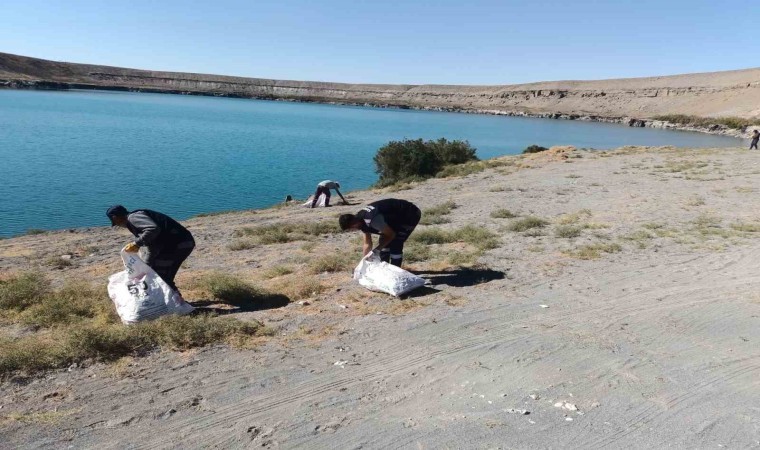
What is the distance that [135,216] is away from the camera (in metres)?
6.58

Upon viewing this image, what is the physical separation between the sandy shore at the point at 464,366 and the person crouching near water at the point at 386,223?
2.26 ft

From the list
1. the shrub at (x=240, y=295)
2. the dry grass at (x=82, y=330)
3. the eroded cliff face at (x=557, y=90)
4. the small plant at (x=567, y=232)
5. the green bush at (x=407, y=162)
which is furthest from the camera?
the eroded cliff face at (x=557, y=90)

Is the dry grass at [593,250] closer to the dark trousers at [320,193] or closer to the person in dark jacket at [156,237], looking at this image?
the person in dark jacket at [156,237]

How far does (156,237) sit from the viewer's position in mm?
6652

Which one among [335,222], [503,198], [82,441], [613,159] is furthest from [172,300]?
[613,159]

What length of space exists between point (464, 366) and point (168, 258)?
12.7 feet

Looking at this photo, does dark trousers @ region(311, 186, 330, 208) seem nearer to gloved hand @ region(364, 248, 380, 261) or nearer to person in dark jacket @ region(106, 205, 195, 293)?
gloved hand @ region(364, 248, 380, 261)

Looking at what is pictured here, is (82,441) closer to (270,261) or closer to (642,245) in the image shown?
(270,261)

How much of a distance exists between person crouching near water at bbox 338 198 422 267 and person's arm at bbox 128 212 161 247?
2.25 meters

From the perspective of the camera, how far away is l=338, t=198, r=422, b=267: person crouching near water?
24.1 ft

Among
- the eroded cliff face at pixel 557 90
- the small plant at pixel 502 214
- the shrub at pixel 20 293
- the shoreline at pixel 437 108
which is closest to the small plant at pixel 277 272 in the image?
the shrub at pixel 20 293

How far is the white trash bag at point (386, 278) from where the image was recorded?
7.45 meters

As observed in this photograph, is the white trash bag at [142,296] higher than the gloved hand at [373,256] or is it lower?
lower

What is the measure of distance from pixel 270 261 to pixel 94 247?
482 centimetres
